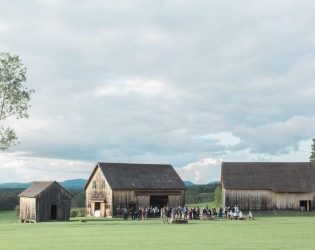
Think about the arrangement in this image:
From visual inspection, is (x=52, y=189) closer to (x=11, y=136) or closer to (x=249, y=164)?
(x=11, y=136)

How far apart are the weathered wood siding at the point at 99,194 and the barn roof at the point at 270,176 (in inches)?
654

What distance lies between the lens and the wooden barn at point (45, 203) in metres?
54.7

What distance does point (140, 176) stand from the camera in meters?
66.4

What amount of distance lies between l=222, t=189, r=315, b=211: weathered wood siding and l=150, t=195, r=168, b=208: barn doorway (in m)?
8.67

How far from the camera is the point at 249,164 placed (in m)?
71.8

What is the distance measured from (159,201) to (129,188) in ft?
19.6

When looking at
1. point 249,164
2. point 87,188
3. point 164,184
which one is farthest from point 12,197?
point 249,164

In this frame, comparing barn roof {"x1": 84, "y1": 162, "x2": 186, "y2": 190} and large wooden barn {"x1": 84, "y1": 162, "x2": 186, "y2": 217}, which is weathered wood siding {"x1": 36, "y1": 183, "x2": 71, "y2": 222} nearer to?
large wooden barn {"x1": 84, "y1": 162, "x2": 186, "y2": 217}

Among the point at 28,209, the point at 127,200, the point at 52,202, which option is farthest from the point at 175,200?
the point at 28,209

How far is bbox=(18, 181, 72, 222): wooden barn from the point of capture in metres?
54.7

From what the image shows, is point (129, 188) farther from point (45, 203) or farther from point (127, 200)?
point (45, 203)

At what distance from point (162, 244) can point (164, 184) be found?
4337cm

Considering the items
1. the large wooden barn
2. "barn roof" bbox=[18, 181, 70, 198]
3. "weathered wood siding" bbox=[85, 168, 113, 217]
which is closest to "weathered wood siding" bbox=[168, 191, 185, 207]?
the large wooden barn

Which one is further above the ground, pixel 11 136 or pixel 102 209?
pixel 11 136
